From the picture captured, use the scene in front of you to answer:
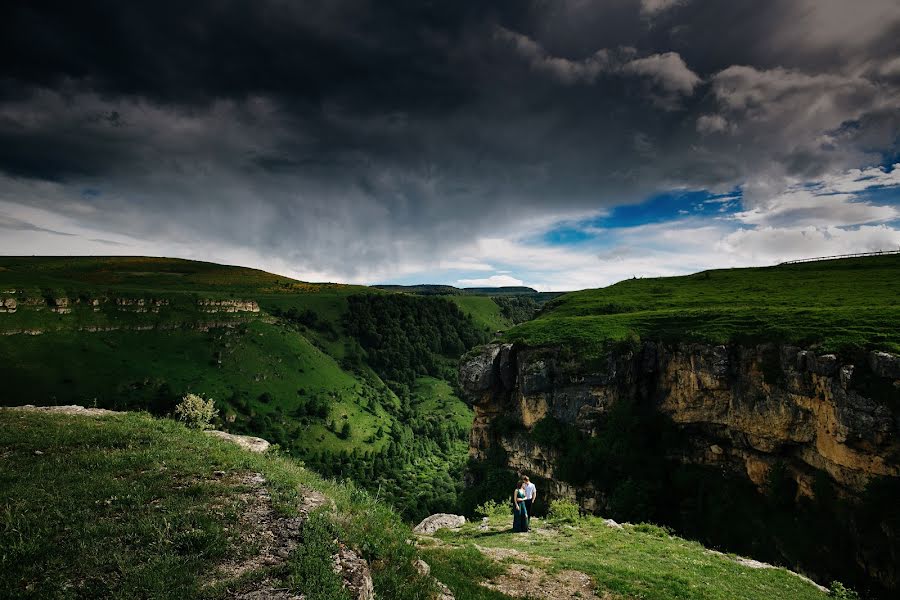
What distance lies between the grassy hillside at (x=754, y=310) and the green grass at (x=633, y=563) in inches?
786

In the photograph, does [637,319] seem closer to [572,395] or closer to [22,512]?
[572,395]

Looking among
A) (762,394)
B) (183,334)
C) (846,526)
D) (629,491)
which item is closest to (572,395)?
(629,491)

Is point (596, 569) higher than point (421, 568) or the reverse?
the reverse

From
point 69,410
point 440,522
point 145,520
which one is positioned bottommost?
point 440,522

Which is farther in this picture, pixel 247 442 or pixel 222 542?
pixel 247 442

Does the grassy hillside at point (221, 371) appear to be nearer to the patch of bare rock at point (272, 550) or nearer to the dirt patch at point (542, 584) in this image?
the dirt patch at point (542, 584)

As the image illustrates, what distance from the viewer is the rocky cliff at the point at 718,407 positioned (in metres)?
25.3

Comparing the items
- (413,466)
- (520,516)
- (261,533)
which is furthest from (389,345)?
(261,533)

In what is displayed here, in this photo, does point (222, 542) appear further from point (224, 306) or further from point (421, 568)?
point (224, 306)

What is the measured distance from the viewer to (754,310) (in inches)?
1522

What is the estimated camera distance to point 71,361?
87.4 meters

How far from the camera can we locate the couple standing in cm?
1936

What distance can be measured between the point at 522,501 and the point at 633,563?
5459 mm

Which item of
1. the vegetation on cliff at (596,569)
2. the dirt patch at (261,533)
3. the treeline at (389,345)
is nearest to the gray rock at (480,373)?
the vegetation on cliff at (596,569)
